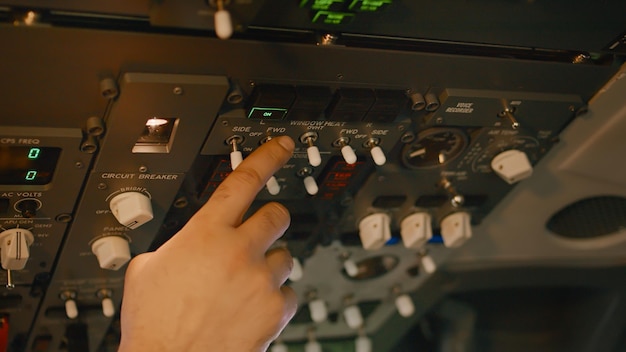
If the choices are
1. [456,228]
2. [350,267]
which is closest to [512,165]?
[456,228]

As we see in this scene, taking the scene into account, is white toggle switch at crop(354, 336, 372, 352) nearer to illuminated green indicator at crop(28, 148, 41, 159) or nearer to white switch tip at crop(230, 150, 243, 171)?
white switch tip at crop(230, 150, 243, 171)

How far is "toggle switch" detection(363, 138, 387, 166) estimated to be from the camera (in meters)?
1.21

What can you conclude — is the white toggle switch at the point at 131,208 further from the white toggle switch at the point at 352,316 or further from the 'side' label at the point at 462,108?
the white toggle switch at the point at 352,316

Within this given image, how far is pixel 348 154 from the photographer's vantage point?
1.21 meters

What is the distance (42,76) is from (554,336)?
1.63 metres

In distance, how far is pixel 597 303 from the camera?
6.26ft

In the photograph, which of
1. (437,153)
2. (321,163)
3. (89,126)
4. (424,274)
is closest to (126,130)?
(89,126)

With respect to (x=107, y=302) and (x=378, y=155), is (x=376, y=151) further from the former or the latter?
(x=107, y=302)

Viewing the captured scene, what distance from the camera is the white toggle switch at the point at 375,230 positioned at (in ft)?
4.68

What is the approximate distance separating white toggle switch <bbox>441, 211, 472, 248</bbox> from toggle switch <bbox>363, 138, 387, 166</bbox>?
0.33m

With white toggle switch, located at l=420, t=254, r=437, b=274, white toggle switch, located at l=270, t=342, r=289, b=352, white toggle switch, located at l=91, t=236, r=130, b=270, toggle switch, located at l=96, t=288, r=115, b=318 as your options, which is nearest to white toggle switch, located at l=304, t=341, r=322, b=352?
white toggle switch, located at l=270, t=342, r=289, b=352

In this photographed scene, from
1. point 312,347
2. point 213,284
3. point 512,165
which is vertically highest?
point 512,165

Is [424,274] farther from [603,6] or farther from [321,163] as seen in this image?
[603,6]

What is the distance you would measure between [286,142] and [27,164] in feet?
1.37
